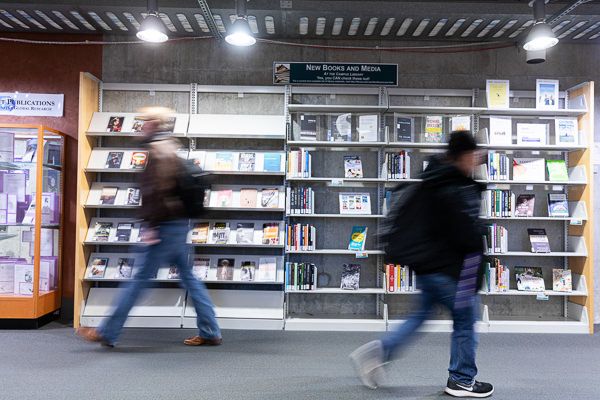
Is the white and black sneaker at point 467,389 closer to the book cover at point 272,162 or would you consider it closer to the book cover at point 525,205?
the book cover at point 525,205

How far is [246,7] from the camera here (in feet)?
12.3

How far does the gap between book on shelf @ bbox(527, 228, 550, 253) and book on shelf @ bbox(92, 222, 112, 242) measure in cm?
458

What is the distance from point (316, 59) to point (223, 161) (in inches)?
63.8

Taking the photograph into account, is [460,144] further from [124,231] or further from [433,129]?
[124,231]

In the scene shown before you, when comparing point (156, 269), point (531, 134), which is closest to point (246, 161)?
point (156, 269)

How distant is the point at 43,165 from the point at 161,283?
1725mm

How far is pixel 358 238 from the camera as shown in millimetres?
4320

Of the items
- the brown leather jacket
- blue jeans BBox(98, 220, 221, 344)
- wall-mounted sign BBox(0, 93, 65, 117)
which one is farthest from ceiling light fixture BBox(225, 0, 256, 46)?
wall-mounted sign BBox(0, 93, 65, 117)

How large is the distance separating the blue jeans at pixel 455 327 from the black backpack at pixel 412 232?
0.13 m

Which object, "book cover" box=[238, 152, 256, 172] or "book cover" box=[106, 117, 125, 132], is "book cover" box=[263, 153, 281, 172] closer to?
"book cover" box=[238, 152, 256, 172]

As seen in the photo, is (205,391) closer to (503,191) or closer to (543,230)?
(503,191)

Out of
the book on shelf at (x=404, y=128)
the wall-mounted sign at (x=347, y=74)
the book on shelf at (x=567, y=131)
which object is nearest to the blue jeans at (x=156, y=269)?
the wall-mounted sign at (x=347, y=74)

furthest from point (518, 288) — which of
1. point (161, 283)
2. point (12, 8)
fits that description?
point (12, 8)

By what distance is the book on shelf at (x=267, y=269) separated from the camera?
13.7ft
